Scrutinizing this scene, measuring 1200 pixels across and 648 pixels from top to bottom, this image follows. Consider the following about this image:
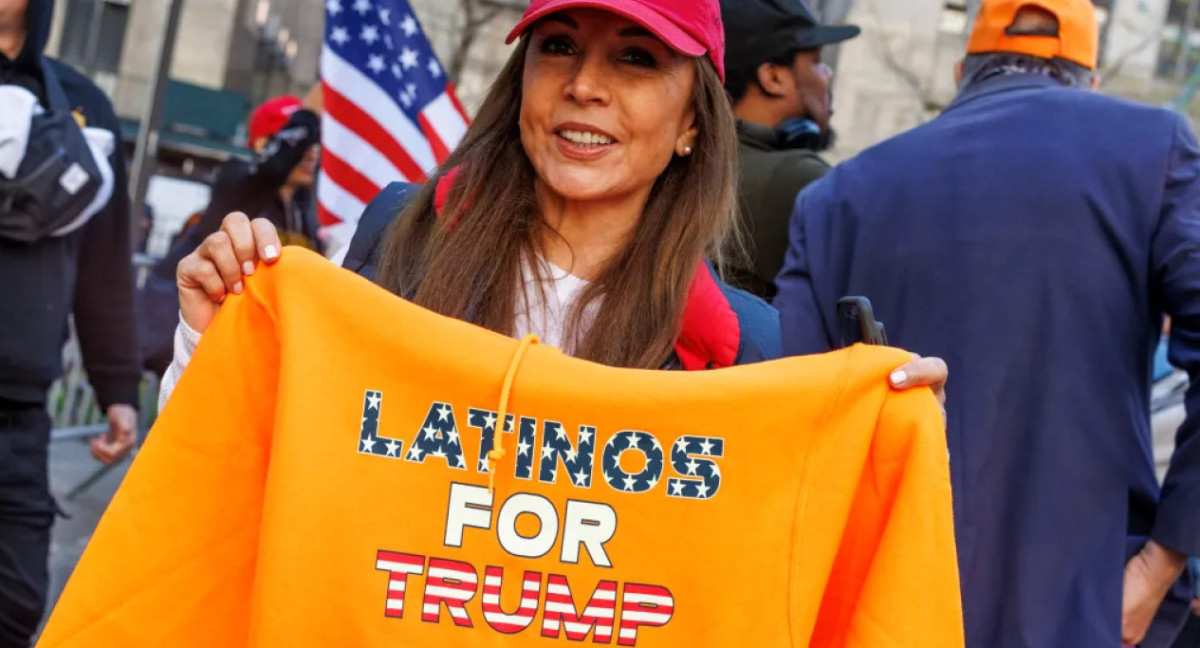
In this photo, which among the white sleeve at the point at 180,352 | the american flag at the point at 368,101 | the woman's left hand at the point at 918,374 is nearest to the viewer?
the woman's left hand at the point at 918,374

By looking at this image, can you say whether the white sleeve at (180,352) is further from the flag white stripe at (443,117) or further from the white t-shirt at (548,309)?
the flag white stripe at (443,117)

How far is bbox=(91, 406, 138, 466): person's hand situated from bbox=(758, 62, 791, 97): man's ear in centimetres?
228

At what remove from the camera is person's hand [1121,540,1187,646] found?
3.52 metres

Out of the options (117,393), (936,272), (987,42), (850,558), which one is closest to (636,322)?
(850,558)

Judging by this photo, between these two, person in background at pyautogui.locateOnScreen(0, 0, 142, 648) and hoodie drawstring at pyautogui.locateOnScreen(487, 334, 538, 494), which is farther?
person in background at pyautogui.locateOnScreen(0, 0, 142, 648)

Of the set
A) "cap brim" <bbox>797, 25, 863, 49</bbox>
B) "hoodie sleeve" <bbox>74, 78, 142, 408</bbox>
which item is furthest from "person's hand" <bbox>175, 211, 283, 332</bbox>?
"hoodie sleeve" <bbox>74, 78, 142, 408</bbox>

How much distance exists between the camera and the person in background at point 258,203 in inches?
300

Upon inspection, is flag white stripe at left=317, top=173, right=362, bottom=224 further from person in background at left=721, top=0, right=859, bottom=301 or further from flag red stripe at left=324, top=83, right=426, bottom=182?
person in background at left=721, top=0, right=859, bottom=301

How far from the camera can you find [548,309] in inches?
99.0

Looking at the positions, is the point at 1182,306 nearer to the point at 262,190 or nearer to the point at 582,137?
the point at 582,137

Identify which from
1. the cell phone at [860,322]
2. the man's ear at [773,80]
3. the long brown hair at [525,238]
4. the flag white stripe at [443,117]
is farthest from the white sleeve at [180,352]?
the flag white stripe at [443,117]

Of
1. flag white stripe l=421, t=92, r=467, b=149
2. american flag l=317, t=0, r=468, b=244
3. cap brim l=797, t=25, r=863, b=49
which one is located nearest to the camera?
cap brim l=797, t=25, r=863, b=49

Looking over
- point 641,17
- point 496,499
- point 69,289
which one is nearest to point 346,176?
point 69,289

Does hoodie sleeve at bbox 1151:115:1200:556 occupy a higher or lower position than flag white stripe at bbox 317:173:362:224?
higher
